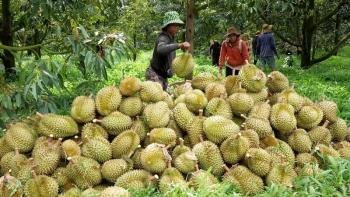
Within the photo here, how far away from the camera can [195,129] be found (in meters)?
3.04

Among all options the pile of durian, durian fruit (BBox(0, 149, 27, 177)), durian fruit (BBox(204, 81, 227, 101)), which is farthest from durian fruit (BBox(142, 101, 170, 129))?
durian fruit (BBox(0, 149, 27, 177))

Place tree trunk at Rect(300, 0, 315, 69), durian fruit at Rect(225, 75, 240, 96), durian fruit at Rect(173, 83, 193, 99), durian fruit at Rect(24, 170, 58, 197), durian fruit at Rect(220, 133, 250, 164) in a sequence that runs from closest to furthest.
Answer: durian fruit at Rect(24, 170, 58, 197), durian fruit at Rect(220, 133, 250, 164), durian fruit at Rect(225, 75, 240, 96), durian fruit at Rect(173, 83, 193, 99), tree trunk at Rect(300, 0, 315, 69)

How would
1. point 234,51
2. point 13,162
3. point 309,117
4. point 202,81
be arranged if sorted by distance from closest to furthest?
point 13,162, point 309,117, point 202,81, point 234,51

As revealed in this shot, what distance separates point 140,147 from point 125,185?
389mm

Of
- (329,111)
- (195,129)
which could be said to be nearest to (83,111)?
(195,129)

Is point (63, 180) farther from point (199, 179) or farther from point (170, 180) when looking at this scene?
point (199, 179)

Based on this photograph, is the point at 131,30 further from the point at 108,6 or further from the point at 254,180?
the point at 254,180

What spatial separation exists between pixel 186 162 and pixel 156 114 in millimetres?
515

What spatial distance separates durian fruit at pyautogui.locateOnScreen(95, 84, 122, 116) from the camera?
3074 mm

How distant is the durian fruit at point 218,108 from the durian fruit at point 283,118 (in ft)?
1.23

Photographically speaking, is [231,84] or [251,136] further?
[231,84]

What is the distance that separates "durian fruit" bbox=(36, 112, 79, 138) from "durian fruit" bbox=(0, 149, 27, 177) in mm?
243

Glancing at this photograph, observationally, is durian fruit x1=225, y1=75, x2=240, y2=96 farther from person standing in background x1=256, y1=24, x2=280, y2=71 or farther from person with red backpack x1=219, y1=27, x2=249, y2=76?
person standing in background x1=256, y1=24, x2=280, y2=71

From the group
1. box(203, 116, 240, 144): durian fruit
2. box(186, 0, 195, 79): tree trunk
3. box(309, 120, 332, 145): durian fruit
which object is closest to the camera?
box(203, 116, 240, 144): durian fruit
